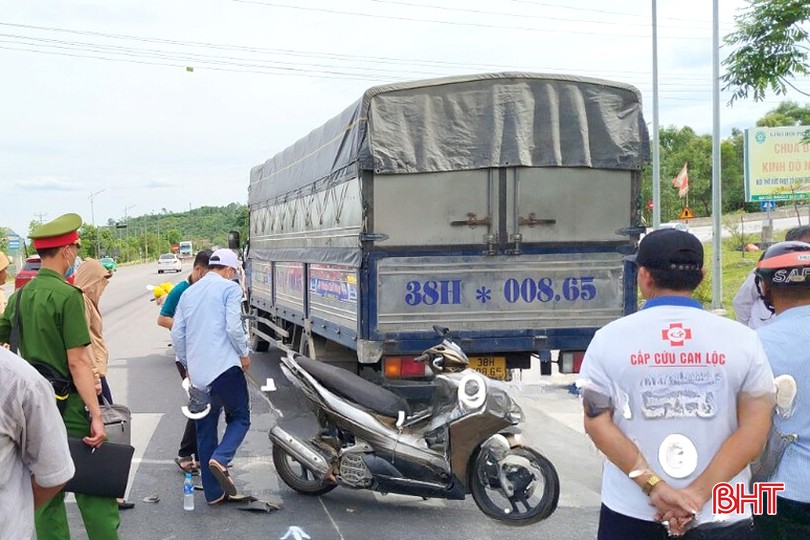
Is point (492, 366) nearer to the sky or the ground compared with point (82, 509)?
nearer to the sky

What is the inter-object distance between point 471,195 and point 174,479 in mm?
3224

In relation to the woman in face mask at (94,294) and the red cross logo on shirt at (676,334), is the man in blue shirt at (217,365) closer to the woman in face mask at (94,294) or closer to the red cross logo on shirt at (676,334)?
the woman in face mask at (94,294)

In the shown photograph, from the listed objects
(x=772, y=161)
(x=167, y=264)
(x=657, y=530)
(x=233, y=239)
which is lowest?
(x=167, y=264)

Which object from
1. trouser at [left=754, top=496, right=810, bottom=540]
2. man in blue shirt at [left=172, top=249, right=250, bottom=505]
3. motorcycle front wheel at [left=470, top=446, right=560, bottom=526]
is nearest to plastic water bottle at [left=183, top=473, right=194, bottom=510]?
man in blue shirt at [left=172, top=249, right=250, bottom=505]

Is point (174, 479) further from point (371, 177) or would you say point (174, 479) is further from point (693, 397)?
point (693, 397)

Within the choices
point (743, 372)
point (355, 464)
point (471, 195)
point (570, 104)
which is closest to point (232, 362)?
point (355, 464)

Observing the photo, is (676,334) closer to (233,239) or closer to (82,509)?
(82,509)

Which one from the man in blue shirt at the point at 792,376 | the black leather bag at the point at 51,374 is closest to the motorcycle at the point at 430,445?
the black leather bag at the point at 51,374

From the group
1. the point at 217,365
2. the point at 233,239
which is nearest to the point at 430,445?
the point at 217,365

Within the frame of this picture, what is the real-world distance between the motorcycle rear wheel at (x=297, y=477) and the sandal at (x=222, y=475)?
1.25ft

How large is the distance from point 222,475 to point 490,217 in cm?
288

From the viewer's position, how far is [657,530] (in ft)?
8.20

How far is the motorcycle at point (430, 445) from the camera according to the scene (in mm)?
4957

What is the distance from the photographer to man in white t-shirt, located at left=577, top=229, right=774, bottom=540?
247 cm
